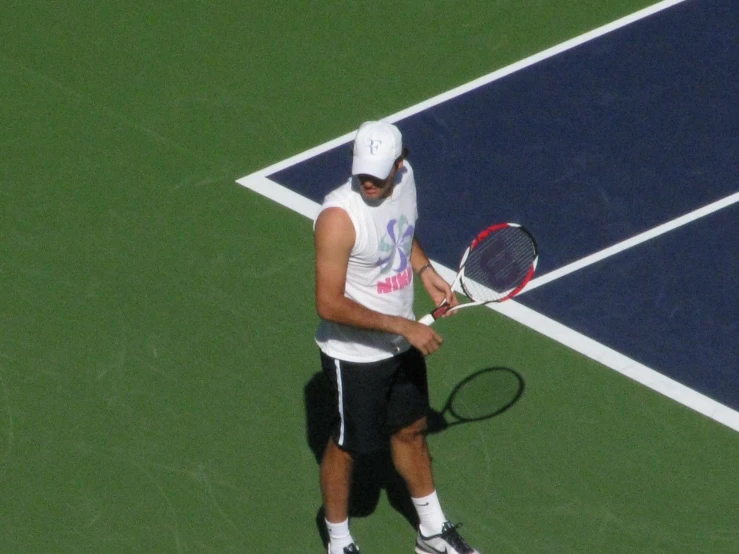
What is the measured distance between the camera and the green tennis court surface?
28.3ft

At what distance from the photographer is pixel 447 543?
8.34 meters

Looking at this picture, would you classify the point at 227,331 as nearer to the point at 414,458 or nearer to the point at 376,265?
the point at 414,458

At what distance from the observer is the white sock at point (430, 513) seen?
8.31 meters

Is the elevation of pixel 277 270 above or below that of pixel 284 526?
above

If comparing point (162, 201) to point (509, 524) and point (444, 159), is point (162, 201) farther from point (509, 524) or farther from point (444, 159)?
point (509, 524)

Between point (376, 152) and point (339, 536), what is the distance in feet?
7.17

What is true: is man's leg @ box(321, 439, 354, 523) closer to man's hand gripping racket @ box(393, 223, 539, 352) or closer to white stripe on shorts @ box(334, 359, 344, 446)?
white stripe on shorts @ box(334, 359, 344, 446)

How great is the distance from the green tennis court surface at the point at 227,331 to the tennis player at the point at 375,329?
49 centimetres

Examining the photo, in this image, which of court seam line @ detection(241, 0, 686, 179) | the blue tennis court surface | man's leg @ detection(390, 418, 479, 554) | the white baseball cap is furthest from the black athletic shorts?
court seam line @ detection(241, 0, 686, 179)

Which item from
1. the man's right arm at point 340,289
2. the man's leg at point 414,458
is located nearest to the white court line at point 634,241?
the man's leg at point 414,458

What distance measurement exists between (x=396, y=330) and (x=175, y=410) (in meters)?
2.21

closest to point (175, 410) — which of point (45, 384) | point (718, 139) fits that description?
point (45, 384)

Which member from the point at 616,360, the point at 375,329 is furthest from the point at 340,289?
the point at 616,360

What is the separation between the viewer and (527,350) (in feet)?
31.4
